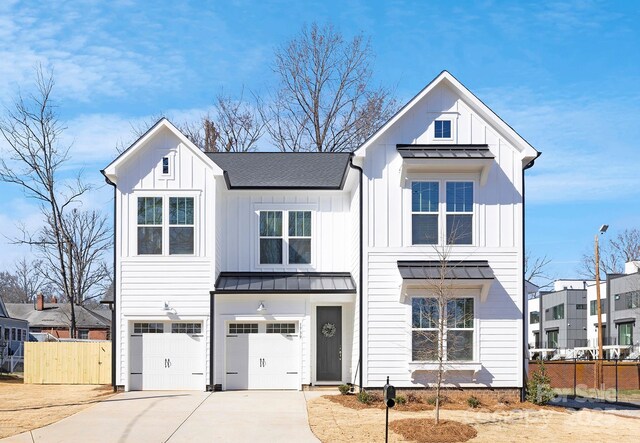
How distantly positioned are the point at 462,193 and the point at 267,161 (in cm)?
824

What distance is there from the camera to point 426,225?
22250 mm

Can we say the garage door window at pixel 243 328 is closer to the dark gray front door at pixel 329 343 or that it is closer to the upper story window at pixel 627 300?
the dark gray front door at pixel 329 343

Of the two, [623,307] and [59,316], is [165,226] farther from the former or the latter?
[623,307]

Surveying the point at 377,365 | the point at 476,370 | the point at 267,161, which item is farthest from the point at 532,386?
the point at 267,161

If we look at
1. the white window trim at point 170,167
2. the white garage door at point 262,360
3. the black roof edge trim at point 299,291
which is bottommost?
the white garage door at point 262,360

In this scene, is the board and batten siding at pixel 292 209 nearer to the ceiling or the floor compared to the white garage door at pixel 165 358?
nearer to the ceiling

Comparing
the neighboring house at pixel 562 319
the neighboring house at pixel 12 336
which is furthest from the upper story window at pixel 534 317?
the neighboring house at pixel 12 336

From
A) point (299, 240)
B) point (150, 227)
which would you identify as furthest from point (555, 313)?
point (150, 227)

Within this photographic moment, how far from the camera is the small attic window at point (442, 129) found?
888 inches

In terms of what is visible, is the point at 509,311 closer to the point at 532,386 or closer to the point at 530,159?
the point at 532,386

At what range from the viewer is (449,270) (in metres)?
21.5

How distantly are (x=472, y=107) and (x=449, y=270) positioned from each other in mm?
4864

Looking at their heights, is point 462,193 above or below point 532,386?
above

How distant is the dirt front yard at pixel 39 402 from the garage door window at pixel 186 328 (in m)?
2.66
